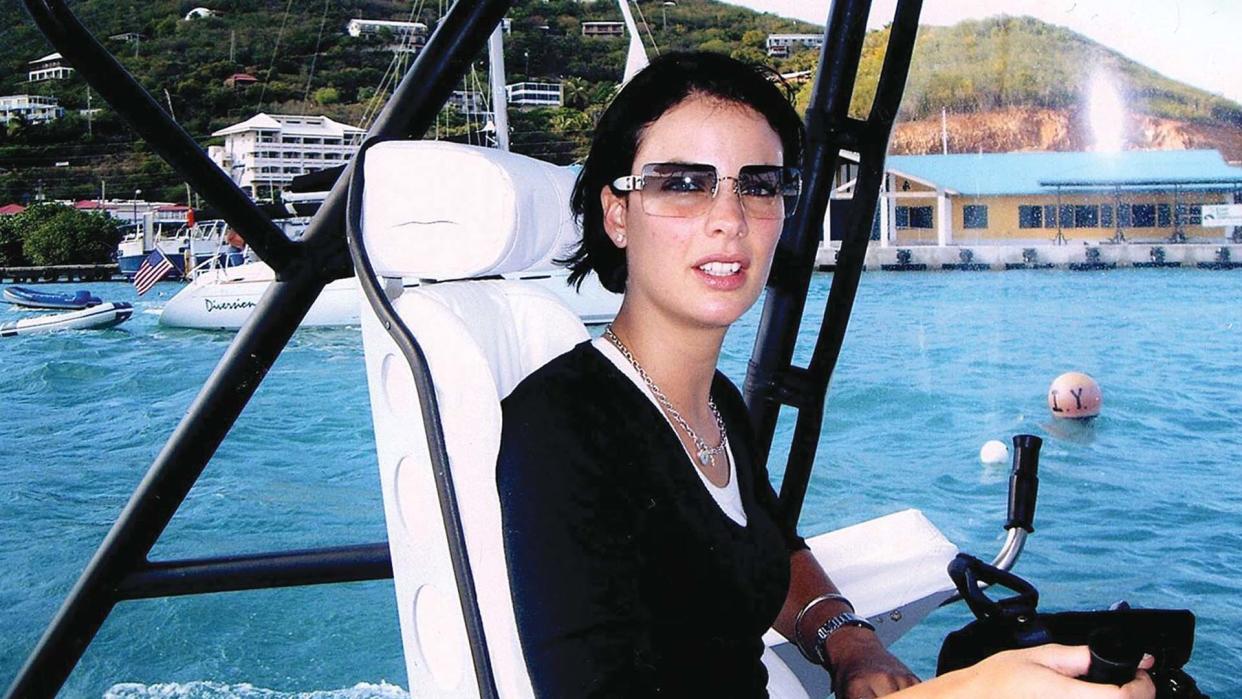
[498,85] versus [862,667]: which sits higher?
[498,85]

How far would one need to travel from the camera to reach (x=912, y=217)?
16172mm

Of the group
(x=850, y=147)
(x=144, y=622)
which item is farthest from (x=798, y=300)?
(x=144, y=622)

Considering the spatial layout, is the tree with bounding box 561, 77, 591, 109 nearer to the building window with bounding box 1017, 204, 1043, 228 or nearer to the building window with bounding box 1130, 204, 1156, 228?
the building window with bounding box 1017, 204, 1043, 228

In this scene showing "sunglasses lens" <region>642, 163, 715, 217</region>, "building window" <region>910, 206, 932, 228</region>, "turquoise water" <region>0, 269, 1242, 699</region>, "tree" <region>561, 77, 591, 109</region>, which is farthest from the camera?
"building window" <region>910, 206, 932, 228</region>

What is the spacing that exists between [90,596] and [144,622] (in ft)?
16.9

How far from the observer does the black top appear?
25.7 inches

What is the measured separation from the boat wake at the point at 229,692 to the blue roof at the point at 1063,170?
33.2ft

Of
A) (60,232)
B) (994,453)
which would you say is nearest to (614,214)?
(994,453)

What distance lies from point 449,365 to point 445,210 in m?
0.10

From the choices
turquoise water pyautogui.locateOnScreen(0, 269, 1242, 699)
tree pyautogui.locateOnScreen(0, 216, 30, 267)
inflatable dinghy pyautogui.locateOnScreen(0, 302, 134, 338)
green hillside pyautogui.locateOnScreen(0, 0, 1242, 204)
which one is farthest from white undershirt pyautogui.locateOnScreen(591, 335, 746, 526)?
inflatable dinghy pyautogui.locateOnScreen(0, 302, 134, 338)

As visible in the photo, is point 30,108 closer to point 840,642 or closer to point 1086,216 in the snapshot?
point 840,642

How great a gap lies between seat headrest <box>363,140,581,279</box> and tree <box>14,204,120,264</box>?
1001cm

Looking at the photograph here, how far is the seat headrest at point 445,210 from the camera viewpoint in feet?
2.39

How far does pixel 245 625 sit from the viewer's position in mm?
5344
